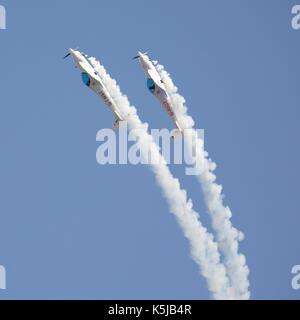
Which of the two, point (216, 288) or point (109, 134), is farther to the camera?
point (109, 134)

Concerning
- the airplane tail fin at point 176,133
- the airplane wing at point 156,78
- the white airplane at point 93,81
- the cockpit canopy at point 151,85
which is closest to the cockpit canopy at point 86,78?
the white airplane at point 93,81

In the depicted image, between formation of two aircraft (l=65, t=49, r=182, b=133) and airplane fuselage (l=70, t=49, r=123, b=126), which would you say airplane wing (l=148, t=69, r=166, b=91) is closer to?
formation of two aircraft (l=65, t=49, r=182, b=133)

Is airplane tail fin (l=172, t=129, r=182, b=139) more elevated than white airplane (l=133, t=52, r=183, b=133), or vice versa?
white airplane (l=133, t=52, r=183, b=133)

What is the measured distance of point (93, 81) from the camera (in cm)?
10688

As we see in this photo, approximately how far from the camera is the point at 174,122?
10788 cm

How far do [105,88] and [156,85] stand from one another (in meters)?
4.09

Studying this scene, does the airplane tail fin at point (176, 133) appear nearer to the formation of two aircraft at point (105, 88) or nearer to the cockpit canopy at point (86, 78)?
the formation of two aircraft at point (105, 88)

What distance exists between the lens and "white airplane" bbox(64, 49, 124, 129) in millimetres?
106750

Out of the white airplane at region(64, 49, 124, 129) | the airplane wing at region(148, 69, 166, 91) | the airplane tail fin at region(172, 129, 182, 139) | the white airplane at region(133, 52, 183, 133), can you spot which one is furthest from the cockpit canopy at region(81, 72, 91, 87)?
the airplane tail fin at region(172, 129, 182, 139)
